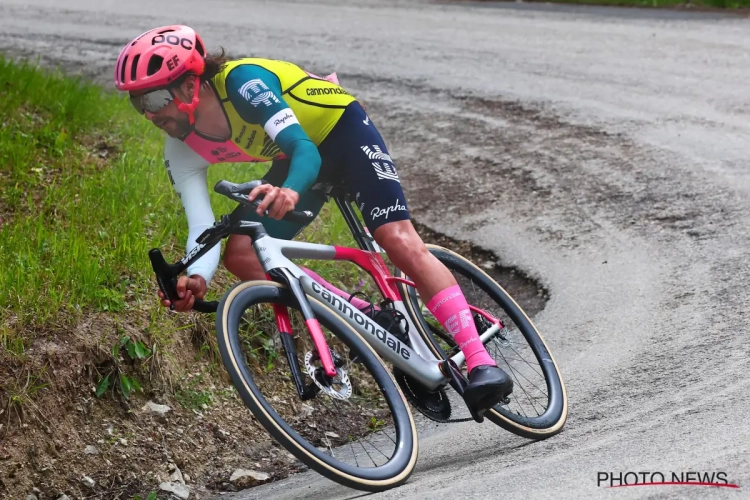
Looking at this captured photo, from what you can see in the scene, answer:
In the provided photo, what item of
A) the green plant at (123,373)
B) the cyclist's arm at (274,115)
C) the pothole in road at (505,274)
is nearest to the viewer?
the cyclist's arm at (274,115)

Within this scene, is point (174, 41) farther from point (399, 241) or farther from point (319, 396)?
point (319, 396)

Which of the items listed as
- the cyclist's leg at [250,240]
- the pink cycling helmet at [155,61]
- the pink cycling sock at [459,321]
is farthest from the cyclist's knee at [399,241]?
the pink cycling helmet at [155,61]

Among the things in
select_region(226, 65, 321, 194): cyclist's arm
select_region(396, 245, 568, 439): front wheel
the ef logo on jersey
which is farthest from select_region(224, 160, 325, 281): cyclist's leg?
select_region(396, 245, 568, 439): front wheel

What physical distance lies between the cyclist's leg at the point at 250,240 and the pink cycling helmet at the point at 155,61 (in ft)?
2.25

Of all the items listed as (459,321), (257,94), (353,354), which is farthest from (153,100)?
(459,321)

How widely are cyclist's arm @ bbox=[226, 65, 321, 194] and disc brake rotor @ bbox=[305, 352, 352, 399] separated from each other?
695 mm

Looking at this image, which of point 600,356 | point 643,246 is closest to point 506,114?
point 643,246

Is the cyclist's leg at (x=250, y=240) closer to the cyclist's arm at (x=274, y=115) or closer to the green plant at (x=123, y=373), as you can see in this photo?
the cyclist's arm at (x=274, y=115)

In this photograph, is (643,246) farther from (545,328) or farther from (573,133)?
(573,133)

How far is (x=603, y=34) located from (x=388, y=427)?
334 inches

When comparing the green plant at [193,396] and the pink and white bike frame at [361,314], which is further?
the green plant at [193,396]

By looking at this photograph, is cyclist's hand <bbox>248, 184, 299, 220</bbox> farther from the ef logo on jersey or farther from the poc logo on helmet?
the poc logo on helmet

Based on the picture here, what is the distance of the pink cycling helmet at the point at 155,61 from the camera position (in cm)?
388

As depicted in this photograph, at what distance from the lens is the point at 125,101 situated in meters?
8.45
